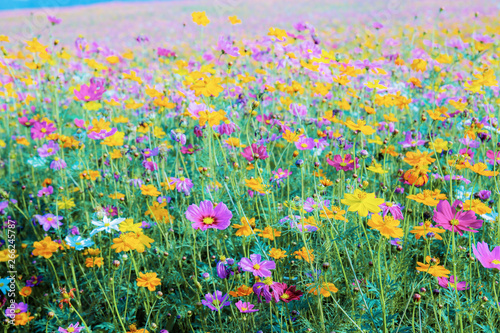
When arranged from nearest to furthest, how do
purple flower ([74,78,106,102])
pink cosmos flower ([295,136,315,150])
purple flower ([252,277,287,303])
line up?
purple flower ([252,277,287,303]) → pink cosmos flower ([295,136,315,150]) → purple flower ([74,78,106,102])

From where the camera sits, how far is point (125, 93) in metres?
2.93

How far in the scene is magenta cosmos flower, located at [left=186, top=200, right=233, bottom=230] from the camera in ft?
3.60

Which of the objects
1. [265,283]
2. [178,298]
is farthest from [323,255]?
[178,298]

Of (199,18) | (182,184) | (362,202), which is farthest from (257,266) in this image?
(199,18)

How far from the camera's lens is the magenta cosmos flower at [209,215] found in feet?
3.60

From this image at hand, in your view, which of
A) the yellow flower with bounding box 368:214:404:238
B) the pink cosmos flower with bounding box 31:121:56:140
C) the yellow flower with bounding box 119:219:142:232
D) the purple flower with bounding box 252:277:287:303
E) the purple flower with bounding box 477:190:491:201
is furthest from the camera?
the pink cosmos flower with bounding box 31:121:56:140

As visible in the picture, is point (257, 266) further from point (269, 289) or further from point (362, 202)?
point (362, 202)

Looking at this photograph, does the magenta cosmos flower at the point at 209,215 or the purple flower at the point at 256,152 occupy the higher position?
the purple flower at the point at 256,152

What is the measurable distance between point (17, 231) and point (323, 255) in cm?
161

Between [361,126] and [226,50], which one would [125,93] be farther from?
[361,126]

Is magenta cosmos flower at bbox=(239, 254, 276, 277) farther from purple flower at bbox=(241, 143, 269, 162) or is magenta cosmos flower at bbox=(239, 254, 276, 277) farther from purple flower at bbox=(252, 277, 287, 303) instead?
purple flower at bbox=(241, 143, 269, 162)

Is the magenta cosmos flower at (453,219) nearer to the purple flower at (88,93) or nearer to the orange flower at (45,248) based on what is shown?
the orange flower at (45,248)

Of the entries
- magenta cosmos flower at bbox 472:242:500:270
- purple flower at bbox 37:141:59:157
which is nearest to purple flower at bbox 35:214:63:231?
purple flower at bbox 37:141:59:157

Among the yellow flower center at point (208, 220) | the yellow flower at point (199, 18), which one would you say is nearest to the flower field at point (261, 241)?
the yellow flower center at point (208, 220)
